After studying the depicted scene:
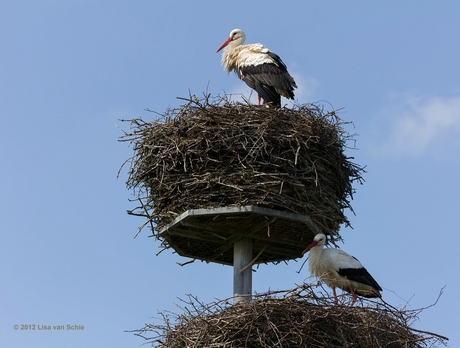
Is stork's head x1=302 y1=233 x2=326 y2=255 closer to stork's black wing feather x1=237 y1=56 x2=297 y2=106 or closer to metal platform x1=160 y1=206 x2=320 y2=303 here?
metal platform x1=160 y1=206 x2=320 y2=303

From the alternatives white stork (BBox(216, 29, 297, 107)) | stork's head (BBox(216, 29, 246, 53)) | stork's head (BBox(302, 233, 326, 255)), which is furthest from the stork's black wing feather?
stork's head (BBox(302, 233, 326, 255))

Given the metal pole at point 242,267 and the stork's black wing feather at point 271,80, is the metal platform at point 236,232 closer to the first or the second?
the metal pole at point 242,267

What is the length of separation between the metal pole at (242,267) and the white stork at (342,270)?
0.67 meters

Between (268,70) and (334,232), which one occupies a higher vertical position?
(268,70)

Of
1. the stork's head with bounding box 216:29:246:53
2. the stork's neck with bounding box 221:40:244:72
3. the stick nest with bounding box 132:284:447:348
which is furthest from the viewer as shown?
the stork's head with bounding box 216:29:246:53

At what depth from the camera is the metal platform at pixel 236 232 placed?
10.6 meters

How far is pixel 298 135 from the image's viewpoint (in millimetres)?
10875

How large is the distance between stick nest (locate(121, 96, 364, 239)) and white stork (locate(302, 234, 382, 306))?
0.34 m

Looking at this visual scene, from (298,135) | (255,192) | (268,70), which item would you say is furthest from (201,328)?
(268,70)

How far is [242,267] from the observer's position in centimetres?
1123

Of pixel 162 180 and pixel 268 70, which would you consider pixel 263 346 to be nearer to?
pixel 162 180

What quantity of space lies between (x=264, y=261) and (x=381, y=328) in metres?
2.40

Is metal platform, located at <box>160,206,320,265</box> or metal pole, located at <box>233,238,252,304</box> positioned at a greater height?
metal platform, located at <box>160,206,320,265</box>

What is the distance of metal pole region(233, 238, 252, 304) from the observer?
36.5 feet
